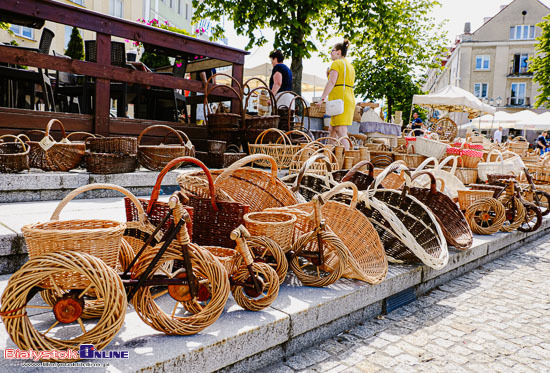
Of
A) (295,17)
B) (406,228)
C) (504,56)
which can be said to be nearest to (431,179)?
(406,228)

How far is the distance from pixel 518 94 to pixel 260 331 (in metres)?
43.7

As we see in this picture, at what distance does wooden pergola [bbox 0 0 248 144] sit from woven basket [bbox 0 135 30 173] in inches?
25.0

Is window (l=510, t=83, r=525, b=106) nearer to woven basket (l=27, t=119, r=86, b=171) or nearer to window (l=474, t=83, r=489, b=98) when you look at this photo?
window (l=474, t=83, r=489, b=98)

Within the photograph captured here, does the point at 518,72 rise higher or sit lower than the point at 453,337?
higher

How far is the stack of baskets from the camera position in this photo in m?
3.89

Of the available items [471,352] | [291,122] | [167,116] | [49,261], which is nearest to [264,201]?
[471,352]

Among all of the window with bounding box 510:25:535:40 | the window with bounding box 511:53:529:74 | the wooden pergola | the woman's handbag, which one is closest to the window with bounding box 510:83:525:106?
the window with bounding box 511:53:529:74

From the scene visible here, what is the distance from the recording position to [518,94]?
1502 inches

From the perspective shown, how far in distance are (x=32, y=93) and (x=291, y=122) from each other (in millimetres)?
4149

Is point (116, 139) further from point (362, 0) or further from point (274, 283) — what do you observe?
point (362, 0)

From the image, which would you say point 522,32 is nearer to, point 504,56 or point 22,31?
point 504,56

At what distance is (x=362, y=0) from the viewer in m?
10.3

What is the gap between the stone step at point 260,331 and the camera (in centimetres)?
157

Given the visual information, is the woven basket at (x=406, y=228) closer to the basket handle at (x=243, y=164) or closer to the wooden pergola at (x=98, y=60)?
Answer: the basket handle at (x=243, y=164)
